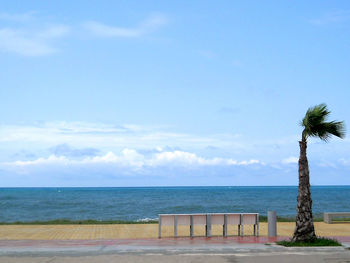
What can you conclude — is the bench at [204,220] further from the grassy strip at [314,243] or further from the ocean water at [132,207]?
the ocean water at [132,207]

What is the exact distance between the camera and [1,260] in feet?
41.7

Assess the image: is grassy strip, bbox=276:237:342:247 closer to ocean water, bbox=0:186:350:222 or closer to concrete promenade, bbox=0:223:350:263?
concrete promenade, bbox=0:223:350:263

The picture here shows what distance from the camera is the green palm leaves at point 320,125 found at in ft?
51.6

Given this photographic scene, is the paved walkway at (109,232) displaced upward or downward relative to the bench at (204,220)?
downward

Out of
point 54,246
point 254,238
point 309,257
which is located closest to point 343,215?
point 254,238

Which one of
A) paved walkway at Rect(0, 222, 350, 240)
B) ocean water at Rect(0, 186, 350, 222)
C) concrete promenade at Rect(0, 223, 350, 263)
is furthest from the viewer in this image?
ocean water at Rect(0, 186, 350, 222)

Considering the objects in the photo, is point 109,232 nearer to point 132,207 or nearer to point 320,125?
point 320,125

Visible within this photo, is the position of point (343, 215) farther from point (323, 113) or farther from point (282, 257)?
point (282, 257)

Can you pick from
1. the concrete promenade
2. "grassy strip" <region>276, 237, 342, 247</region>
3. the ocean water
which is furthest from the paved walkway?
the ocean water

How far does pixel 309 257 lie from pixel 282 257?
714 mm

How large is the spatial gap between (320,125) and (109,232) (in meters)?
8.68

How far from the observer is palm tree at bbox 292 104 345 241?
15.4 metres

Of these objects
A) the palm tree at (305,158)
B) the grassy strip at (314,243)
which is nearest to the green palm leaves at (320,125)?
the palm tree at (305,158)

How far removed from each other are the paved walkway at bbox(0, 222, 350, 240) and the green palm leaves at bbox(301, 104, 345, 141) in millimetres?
4538
